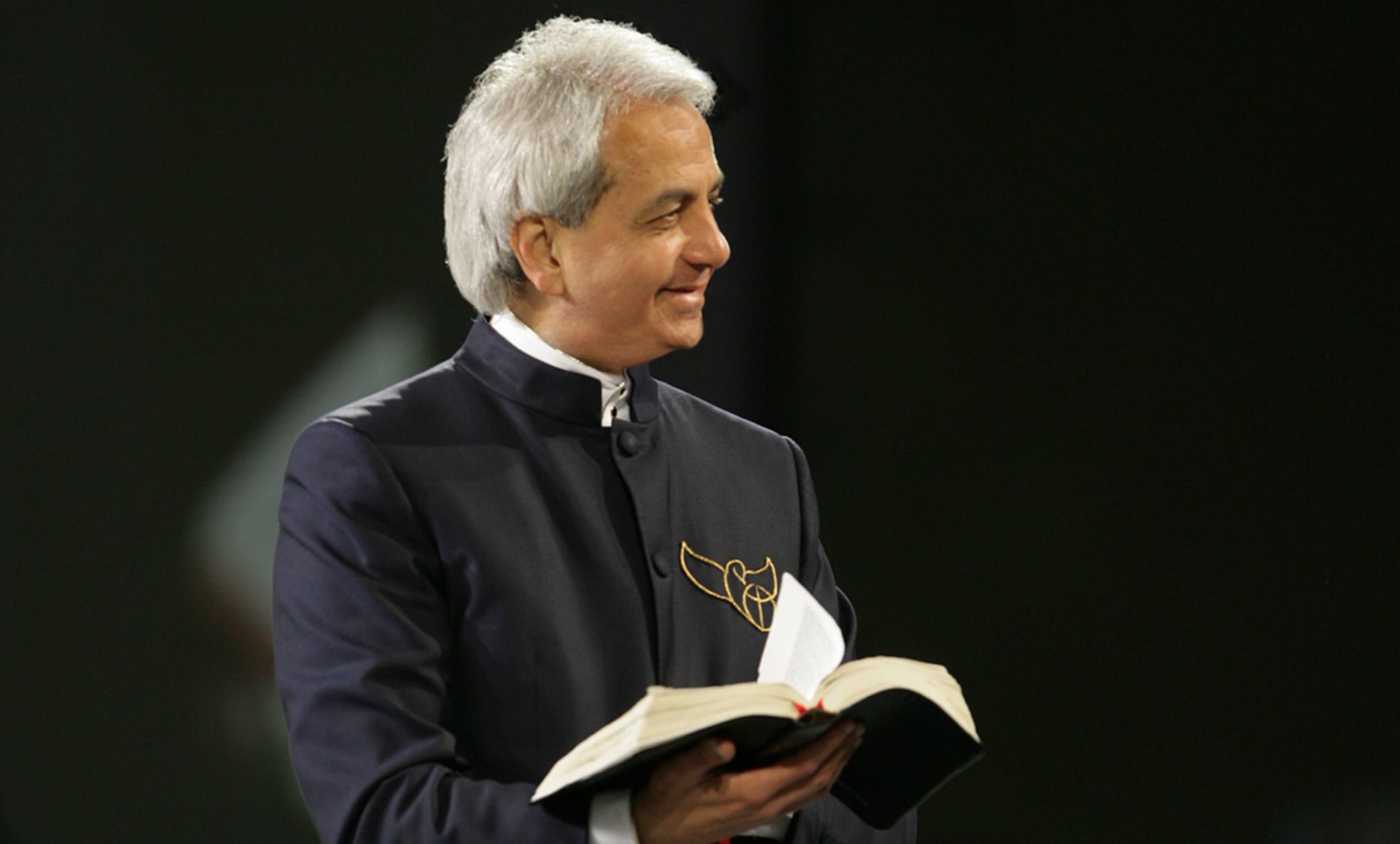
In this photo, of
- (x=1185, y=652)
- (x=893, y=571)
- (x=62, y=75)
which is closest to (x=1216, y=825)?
(x=1185, y=652)

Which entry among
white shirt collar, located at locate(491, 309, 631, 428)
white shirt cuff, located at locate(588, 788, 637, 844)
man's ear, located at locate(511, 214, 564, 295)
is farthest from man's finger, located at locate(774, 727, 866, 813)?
man's ear, located at locate(511, 214, 564, 295)

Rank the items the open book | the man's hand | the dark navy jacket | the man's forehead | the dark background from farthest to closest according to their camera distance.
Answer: the dark background
the man's forehead
the dark navy jacket
the man's hand
the open book

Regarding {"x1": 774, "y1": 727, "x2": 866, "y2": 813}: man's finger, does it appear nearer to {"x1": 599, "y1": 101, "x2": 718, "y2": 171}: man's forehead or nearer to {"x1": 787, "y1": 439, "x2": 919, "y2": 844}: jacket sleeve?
{"x1": 787, "y1": 439, "x2": 919, "y2": 844}: jacket sleeve

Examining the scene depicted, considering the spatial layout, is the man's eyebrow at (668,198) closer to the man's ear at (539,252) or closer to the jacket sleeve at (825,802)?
the man's ear at (539,252)

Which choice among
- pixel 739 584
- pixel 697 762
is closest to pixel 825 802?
pixel 739 584

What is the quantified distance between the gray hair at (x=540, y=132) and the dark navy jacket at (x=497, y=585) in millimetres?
104

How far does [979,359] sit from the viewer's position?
Result: 3.28 metres

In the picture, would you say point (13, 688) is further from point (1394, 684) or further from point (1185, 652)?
point (1394, 684)

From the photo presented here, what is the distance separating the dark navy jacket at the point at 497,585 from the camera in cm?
147

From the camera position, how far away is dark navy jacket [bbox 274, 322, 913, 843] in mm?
1469

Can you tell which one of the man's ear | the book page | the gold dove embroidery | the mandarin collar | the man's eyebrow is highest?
the man's eyebrow

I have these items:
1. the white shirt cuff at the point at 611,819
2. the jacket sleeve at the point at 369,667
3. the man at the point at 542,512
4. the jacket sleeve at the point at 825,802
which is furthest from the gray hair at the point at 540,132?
the white shirt cuff at the point at 611,819

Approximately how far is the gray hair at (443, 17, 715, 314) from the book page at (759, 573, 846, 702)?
0.56 m

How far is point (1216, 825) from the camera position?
113 inches
